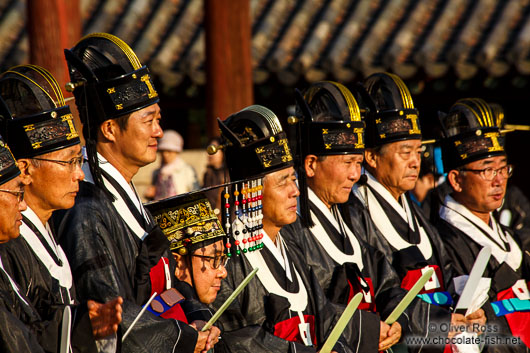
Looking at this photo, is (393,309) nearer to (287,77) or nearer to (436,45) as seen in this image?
(287,77)

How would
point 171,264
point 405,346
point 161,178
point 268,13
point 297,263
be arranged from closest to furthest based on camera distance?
point 171,264, point 297,263, point 405,346, point 161,178, point 268,13

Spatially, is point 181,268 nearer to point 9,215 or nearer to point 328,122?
point 9,215

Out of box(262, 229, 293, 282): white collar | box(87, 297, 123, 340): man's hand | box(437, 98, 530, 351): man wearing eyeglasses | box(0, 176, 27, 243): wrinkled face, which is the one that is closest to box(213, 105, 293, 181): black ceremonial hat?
box(262, 229, 293, 282): white collar

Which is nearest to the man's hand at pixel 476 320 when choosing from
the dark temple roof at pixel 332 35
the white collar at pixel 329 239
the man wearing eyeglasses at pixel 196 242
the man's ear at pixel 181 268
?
the white collar at pixel 329 239

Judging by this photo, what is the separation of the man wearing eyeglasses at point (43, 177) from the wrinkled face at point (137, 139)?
11.8 inches

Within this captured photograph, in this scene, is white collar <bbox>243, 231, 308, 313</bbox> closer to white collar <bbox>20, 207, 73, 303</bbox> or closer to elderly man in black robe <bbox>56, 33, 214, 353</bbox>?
elderly man in black robe <bbox>56, 33, 214, 353</bbox>

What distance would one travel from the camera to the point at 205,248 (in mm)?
4602

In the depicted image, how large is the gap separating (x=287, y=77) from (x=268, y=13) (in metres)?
1.66

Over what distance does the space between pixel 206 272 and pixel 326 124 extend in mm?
1364

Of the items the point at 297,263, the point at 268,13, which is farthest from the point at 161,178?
the point at 297,263

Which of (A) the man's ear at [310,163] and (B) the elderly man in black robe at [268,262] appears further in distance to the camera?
(A) the man's ear at [310,163]

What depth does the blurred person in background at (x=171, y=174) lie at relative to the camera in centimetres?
877

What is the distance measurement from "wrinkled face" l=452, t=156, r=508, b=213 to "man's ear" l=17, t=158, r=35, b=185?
331cm

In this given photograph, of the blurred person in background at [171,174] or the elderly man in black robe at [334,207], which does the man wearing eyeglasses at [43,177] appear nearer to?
Result: the elderly man in black robe at [334,207]
